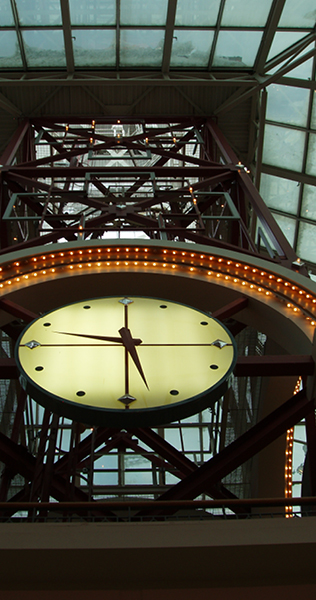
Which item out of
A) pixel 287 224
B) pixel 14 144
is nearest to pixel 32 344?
pixel 14 144

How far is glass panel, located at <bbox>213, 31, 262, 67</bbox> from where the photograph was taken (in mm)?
19359

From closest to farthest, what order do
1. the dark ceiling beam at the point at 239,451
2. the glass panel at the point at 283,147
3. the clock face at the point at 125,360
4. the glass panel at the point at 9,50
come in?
the clock face at the point at 125,360 < the dark ceiling beam at the point at 239,451 < the glass panel at the point at 9,50 < the glass panel at the point at 283,147

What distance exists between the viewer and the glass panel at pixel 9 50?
19.2 meters

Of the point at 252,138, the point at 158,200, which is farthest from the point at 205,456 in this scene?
the point at 252,138

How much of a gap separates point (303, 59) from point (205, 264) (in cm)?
1120

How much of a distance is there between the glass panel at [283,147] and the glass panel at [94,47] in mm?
6986

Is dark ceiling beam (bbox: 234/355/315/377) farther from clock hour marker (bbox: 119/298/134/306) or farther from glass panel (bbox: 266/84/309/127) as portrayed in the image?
glass panel (bbox: 266/84/309/127)

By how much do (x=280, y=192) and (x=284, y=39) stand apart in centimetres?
648

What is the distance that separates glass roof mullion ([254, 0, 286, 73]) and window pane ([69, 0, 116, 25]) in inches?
212

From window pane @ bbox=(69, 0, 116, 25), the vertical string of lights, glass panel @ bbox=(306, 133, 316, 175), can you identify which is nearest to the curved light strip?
the vertical string of lights

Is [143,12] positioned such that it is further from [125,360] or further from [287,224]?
[125,360]

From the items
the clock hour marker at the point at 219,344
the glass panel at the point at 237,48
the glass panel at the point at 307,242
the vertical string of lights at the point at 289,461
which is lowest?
the vertical string of lights at the point at 289,461

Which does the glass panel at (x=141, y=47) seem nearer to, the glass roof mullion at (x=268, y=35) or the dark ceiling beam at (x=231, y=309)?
the glass roof mullion at (x=268, y=35)

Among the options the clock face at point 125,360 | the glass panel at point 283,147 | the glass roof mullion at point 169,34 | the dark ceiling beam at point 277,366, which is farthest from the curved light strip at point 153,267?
the glass panel at point 283,147
